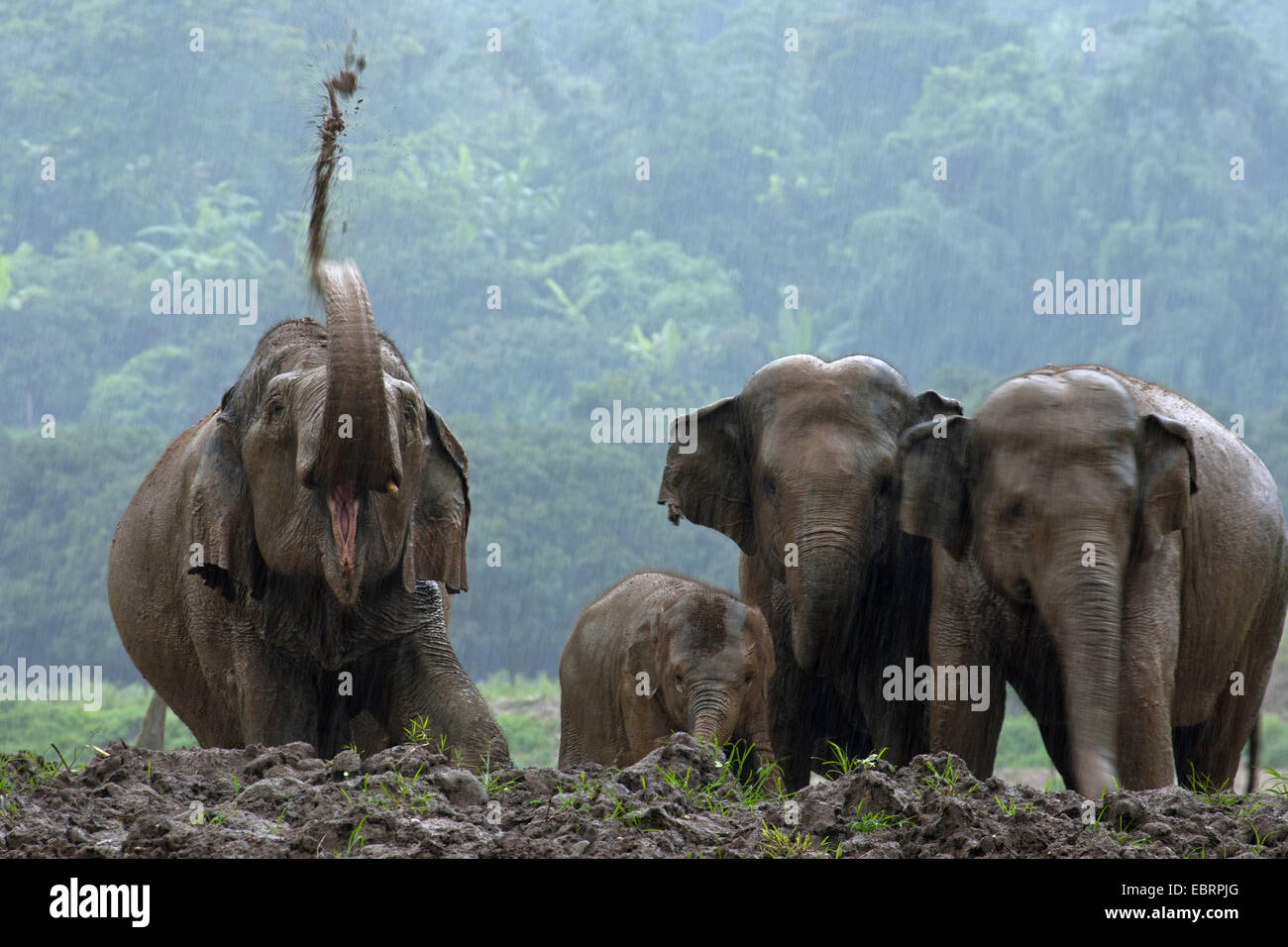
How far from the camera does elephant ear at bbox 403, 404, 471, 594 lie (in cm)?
695

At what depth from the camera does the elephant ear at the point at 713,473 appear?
779cm

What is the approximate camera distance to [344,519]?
644 cm

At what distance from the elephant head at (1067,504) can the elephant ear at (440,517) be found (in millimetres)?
1710

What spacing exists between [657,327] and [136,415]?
15514 mm

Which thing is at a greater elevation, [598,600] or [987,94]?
[987,94]

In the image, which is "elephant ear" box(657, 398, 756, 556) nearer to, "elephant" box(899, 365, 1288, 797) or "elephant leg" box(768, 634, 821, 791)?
"elephant leg" box(768, 634, 821, 791)

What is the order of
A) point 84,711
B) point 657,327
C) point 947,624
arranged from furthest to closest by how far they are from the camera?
point 657,327
point 84,711
point 947,624

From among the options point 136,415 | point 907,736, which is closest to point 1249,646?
point 907,736

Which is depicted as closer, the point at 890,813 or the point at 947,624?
the point at 890,813

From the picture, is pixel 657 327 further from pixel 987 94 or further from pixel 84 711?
pixel 84 711

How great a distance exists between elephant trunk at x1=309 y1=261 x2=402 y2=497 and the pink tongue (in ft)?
0.15

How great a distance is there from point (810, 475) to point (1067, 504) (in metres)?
1.11
